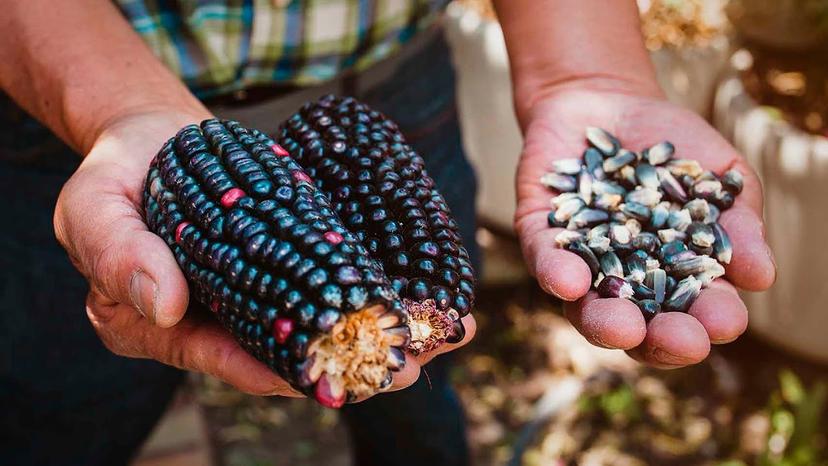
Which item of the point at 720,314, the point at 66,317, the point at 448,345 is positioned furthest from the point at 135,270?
the point at 720,314

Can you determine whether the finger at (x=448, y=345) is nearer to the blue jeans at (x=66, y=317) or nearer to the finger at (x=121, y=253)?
the finger at (x=121, y=253)

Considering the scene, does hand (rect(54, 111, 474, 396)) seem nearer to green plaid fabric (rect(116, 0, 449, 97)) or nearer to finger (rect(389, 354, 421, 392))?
finger (rect(389, 354, 421, 392))

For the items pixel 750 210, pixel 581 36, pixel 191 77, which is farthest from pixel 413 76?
pixel 750 210

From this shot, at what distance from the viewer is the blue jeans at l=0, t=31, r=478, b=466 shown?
7.01 ft

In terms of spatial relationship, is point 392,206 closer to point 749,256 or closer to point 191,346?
point 191,346

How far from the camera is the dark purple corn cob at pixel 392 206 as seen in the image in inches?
57.6

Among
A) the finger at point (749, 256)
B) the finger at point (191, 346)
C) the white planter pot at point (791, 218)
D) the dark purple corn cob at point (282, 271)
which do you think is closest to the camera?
the dark purple corn cob at point (282, 271)

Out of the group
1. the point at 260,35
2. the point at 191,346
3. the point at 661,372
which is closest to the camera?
the point at 191,346

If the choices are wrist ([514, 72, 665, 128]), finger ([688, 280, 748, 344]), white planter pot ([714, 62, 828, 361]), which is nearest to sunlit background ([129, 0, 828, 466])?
white planter pot ([714, 62, 828, 361])

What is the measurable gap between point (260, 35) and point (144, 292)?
89 centimetres

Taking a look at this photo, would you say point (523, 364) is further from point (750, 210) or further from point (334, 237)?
point (334, 237)

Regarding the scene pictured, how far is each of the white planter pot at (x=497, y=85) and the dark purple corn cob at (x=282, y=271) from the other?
244cm

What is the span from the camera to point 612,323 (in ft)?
5.18

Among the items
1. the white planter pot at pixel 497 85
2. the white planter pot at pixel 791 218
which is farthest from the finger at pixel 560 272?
the white planter pot at pixel 497 85
